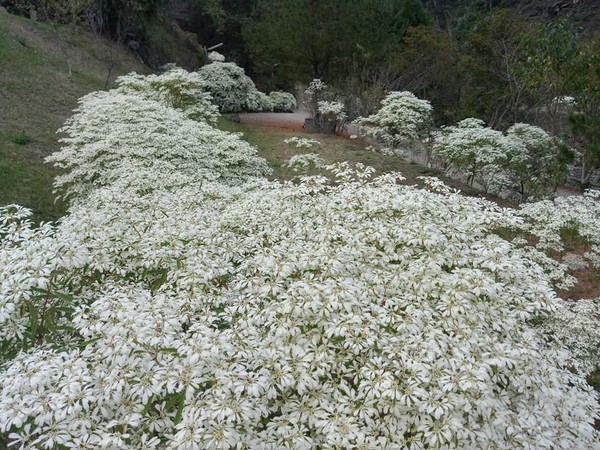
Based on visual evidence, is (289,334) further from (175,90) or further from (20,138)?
(175,90)

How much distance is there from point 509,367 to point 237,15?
32.0m

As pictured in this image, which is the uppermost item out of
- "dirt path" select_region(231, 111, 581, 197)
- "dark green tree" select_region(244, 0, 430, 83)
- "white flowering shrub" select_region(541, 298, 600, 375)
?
"dark green tree" select_region(244, 0, 430, 83)

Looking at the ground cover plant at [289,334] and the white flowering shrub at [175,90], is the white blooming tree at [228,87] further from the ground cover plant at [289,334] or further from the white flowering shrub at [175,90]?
the ground cover plant at [289,334]

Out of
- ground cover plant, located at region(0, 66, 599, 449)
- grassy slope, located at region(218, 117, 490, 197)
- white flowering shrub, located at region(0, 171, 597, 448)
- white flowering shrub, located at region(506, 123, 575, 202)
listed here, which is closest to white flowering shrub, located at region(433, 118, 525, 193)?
white flowering shrub, located at region(506, 123, 575, 202)

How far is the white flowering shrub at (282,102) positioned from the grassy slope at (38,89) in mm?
7334

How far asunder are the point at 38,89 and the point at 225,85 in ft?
25.7

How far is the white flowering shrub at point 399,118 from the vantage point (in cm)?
1512

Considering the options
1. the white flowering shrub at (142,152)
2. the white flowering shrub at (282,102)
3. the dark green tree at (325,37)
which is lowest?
the white flowering shrub at (282,102)

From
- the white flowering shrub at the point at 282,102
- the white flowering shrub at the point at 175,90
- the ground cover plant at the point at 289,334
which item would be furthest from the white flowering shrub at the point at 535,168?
the white flowering shrub at the point at 282,102

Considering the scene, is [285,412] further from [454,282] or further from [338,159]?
[338,159]

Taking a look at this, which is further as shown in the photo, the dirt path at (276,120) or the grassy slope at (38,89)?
the dirt path at (276,120)

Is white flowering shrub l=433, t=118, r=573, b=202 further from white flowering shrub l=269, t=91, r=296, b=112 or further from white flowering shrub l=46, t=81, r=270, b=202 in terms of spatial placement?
white flowering shrub l=269, t=91, r=296, b=112

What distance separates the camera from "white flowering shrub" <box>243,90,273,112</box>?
74.7 feet

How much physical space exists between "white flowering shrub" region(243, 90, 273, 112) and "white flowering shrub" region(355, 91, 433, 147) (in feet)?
26.4
